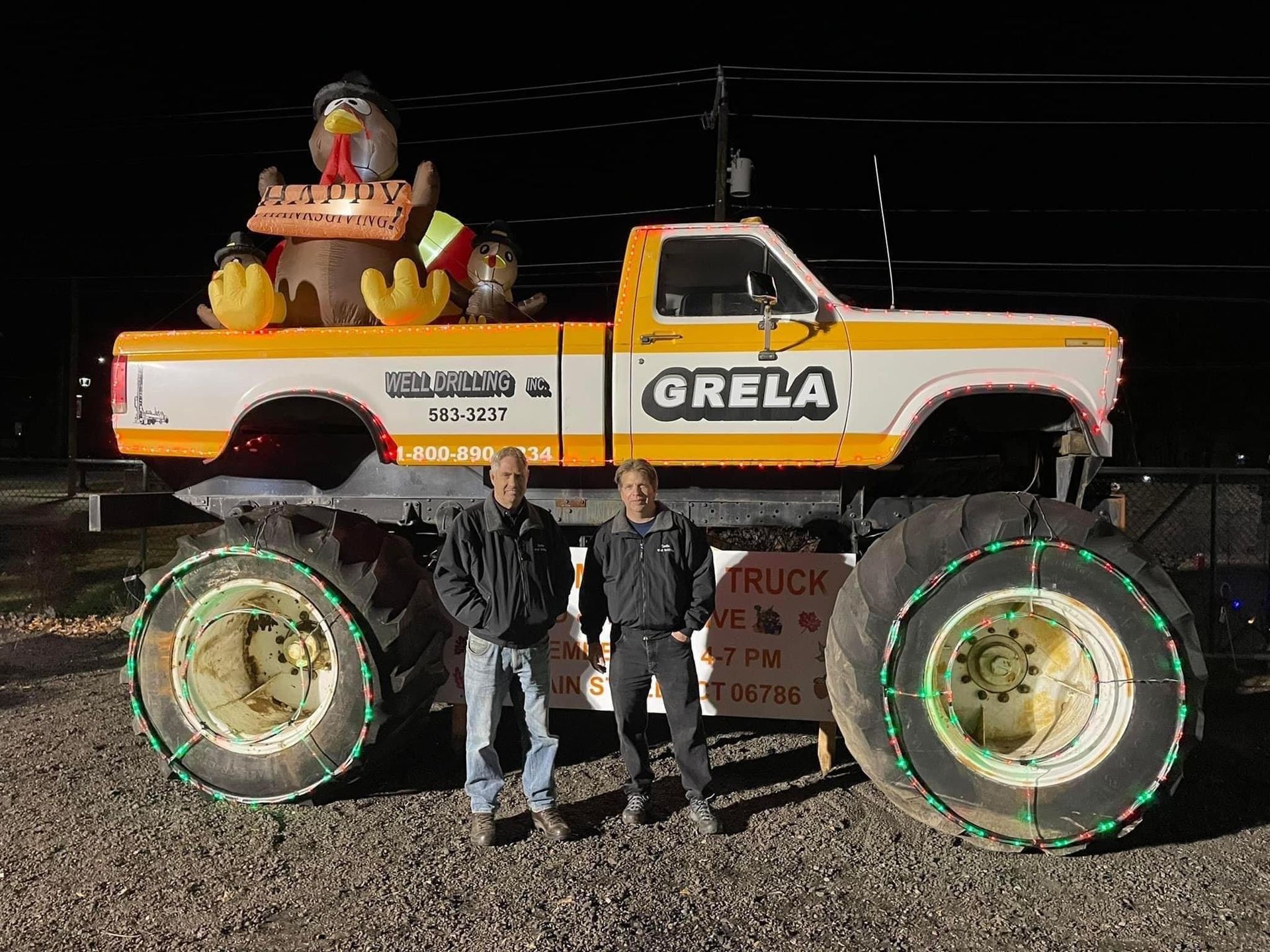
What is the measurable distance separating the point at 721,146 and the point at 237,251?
15.4 metres

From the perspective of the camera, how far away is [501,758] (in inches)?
204

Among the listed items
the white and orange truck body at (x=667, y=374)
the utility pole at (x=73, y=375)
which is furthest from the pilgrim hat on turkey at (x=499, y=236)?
the utility pole at (x=73, y=375)

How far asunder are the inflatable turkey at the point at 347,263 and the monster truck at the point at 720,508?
0.25m

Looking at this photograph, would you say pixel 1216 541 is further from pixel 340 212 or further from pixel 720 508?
pixel 340 212

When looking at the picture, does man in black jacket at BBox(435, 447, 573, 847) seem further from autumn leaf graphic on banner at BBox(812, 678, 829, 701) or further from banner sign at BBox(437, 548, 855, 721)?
autumn leaf graphic on banner at BBox(812, 678, 829, 701)

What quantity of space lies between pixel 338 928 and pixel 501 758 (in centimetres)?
186

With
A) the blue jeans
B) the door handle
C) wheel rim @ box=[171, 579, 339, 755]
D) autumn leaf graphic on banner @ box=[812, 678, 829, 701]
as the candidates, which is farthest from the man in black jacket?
autumn leaf graphic on banner @ box=[812, 678, 829, 701]

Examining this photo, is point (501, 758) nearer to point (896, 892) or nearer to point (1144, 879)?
point (896, 892)

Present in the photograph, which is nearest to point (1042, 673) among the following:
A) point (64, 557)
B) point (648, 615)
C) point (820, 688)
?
point (820, 688)

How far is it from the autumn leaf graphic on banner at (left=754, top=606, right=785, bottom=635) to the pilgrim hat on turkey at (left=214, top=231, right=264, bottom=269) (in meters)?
3.59

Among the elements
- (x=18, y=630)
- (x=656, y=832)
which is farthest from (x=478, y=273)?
(x=18, y=630)

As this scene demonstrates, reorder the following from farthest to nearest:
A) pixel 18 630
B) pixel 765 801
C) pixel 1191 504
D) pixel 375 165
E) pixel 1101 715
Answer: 1. pixel 18 630
2. pixel 1191 504
3. pixel 375 165
4. pixel 765 801
5. pixel 1101 715

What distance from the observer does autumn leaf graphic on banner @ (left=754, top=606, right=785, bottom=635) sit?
5.09 metres

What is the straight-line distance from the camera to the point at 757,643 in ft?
16.8
